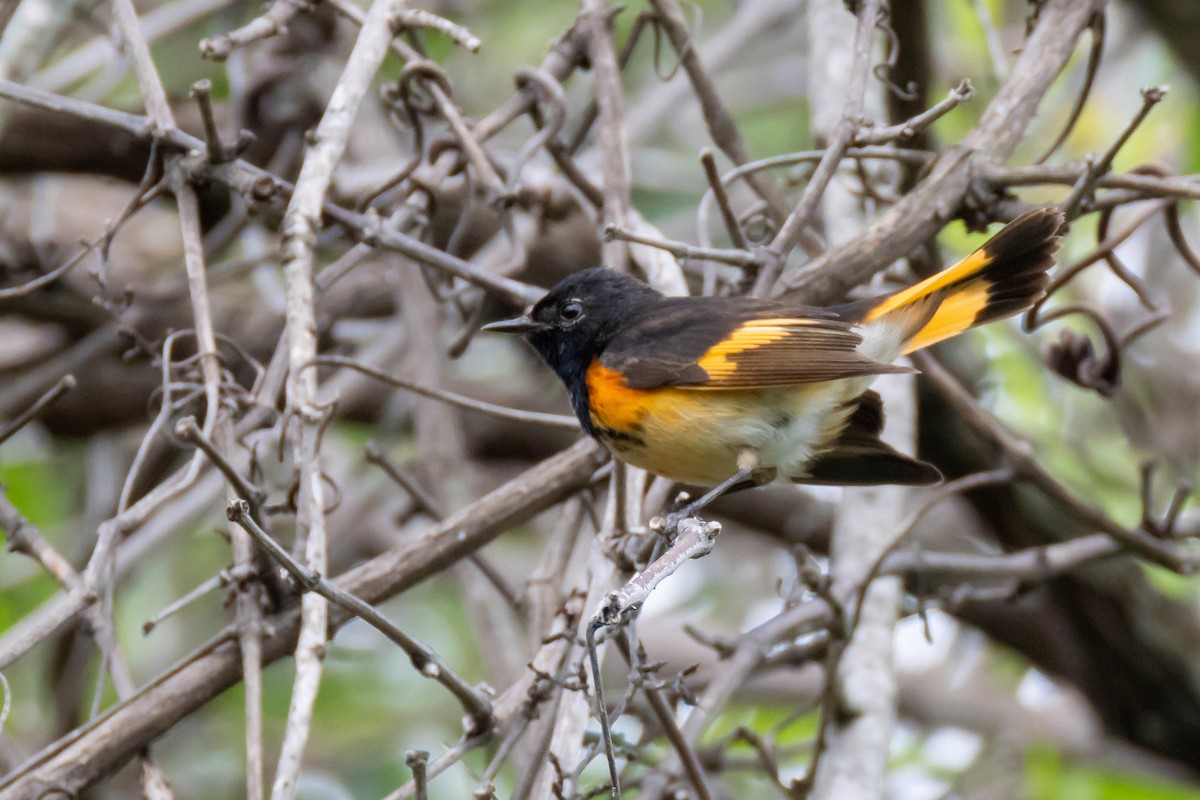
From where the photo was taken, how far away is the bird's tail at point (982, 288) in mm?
2576

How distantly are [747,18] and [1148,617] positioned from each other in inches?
102

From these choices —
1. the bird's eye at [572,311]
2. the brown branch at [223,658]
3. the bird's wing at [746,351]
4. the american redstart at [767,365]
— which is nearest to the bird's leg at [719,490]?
the american redstart at [767,365]

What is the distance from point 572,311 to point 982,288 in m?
0.94

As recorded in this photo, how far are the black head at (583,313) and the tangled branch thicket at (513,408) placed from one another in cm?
11

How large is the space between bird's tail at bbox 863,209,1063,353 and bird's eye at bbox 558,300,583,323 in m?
0.67

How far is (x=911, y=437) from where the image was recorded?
3.55 m

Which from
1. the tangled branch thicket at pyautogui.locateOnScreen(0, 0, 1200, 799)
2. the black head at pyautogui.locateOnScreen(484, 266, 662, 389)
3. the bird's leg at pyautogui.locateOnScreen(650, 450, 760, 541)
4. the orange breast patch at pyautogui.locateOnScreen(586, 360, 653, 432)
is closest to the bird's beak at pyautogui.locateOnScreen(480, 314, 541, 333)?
the black head at pyautogui.locateOnScreen(484, 266, 662, 389)

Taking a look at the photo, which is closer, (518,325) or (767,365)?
(767,365)

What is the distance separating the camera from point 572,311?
3016mm

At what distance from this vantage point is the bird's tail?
2576 millimetres

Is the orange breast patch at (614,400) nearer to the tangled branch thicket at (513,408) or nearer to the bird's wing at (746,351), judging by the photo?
the bird's wing at (746,351)

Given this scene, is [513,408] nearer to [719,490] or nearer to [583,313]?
[583,313]

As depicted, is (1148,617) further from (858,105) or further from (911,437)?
(858,105)

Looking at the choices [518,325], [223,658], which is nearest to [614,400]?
[518,325]
